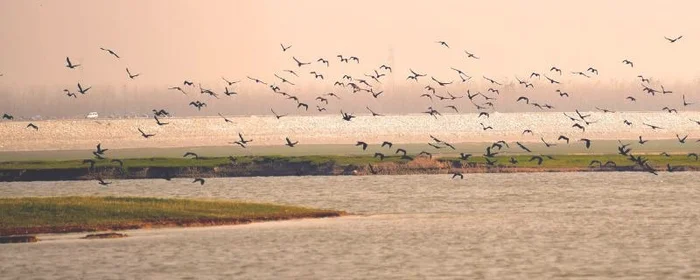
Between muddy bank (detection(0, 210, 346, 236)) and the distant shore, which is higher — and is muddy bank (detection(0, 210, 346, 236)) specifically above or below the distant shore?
below

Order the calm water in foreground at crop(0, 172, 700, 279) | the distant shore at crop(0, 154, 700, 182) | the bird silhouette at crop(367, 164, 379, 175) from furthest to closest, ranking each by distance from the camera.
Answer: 1. the distant shore at crop(0, 154, 700, 182)
2. the bird silhouette at crop(367, 164, 379, 175)
3. the calm water in foreground at crop(0, 172, 700, 279)

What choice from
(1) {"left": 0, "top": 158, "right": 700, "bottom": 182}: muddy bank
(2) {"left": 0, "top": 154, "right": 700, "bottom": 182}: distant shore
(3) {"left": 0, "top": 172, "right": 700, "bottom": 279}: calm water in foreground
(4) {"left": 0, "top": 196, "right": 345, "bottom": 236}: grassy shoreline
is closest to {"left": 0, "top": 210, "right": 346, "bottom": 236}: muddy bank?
(4) {"left": 0, "top": 196, "right": 345, "bottom": 236}: grassy shoreline

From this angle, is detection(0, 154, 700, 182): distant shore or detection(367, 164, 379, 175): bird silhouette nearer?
detection(367, 164, 379, 175): bird silhouette

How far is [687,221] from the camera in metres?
95.2

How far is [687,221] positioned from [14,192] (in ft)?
180

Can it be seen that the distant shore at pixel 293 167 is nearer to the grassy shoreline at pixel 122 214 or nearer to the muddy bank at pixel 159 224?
the grassy shoreline at pixel 122 214

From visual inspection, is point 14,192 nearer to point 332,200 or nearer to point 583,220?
point 332,200

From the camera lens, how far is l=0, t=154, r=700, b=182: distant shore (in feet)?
475

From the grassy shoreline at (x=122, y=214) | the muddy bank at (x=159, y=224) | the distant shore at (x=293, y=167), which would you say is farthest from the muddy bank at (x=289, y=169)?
the muddy bank at (x=159, y=224)

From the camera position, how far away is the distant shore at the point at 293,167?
144875mm

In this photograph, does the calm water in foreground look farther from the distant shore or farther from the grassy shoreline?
the distant shore

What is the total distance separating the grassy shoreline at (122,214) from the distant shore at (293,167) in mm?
50251

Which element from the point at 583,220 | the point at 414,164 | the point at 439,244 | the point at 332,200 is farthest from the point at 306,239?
the point at 414,164

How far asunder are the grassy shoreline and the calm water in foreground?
1.77 m
